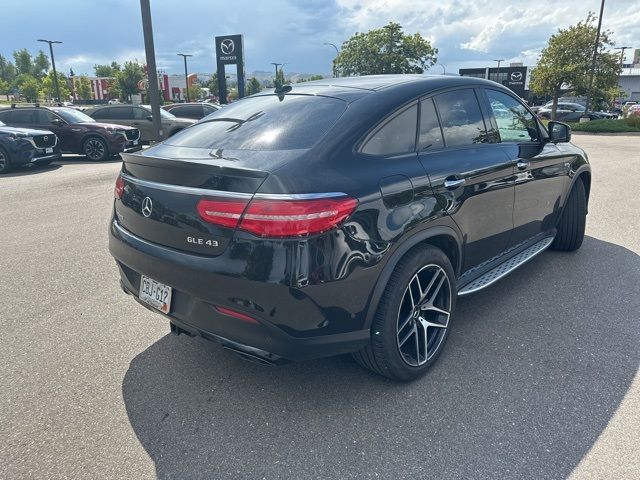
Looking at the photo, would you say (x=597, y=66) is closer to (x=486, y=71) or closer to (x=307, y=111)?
(x=486, y=71)

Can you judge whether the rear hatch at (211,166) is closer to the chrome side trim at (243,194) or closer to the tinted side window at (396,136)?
the chrome side trim at (243,194)

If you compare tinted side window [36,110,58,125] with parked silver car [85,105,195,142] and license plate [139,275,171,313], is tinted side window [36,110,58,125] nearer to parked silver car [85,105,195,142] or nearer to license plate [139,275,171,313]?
parked silver car [85,105,195,142]

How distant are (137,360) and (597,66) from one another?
110 ft

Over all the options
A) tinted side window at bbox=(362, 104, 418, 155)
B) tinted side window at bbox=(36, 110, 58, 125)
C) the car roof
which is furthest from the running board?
tinted side window at bbox=(36, 110, 58, 125)

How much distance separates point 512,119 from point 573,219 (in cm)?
163

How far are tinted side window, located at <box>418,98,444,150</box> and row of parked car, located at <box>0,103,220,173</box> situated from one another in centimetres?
1092

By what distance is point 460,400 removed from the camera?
2674 mm

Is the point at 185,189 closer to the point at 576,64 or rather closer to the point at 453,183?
the point at 453,183

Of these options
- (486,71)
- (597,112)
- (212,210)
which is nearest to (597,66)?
(597,112)

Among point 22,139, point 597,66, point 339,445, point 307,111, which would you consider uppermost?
point 597,66

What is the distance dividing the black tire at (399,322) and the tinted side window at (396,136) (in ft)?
1.95

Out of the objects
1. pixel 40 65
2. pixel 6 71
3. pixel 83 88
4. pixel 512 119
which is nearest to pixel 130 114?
pixel 512 119

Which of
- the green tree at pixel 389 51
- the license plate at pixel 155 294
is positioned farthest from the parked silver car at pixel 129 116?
the green tree at pixel 389 51

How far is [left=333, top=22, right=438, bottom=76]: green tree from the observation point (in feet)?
148
